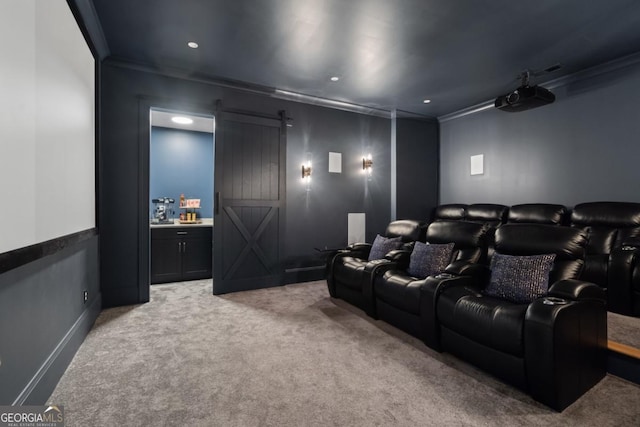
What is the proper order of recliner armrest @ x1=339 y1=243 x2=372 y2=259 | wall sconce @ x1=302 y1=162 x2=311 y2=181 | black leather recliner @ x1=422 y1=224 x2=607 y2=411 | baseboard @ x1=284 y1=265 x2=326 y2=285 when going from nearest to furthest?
1. black leather recliner @ x1=422 y1=224 x2=607 y2=411
2. recliner armrest @ x1=339 y1=243 x2=372 y2=259
3. baseboard @ x1=284 y1=265 x2=326 y2=285
4. wall sconce @ x1=302 y1=162 x2=311 y2=181

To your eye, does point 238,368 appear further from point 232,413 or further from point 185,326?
point 185,326

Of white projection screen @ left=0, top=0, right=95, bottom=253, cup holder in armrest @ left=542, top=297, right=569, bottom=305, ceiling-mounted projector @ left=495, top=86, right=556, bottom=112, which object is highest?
ceiling-mounted projector @ left=495, top=86, right=556, bottom=112

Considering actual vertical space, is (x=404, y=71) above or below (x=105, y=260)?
above

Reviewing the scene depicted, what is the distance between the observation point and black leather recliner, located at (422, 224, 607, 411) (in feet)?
5.73

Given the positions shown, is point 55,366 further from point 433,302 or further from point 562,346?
point 562,346

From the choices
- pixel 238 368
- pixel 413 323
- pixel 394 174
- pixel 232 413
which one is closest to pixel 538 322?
pixel 413 323

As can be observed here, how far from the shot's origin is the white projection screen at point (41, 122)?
138 centimetres

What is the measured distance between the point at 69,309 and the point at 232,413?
1.67m

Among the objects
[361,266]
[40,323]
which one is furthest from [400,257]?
[40,323]

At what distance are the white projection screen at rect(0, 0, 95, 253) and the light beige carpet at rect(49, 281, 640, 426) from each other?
1051mm

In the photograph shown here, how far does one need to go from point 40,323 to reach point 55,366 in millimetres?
388

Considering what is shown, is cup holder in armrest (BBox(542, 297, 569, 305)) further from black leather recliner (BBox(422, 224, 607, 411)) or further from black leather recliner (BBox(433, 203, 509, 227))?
black leather recliner (BBox(433, 203, 509, 227))

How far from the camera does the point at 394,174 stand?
18.3ft

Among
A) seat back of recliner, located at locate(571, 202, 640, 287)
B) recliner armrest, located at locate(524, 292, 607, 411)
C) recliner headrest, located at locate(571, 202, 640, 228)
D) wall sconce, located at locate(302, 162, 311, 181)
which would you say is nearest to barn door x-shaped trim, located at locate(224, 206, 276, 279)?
wall sconce, located at locate(302, 162, 311, 181)
